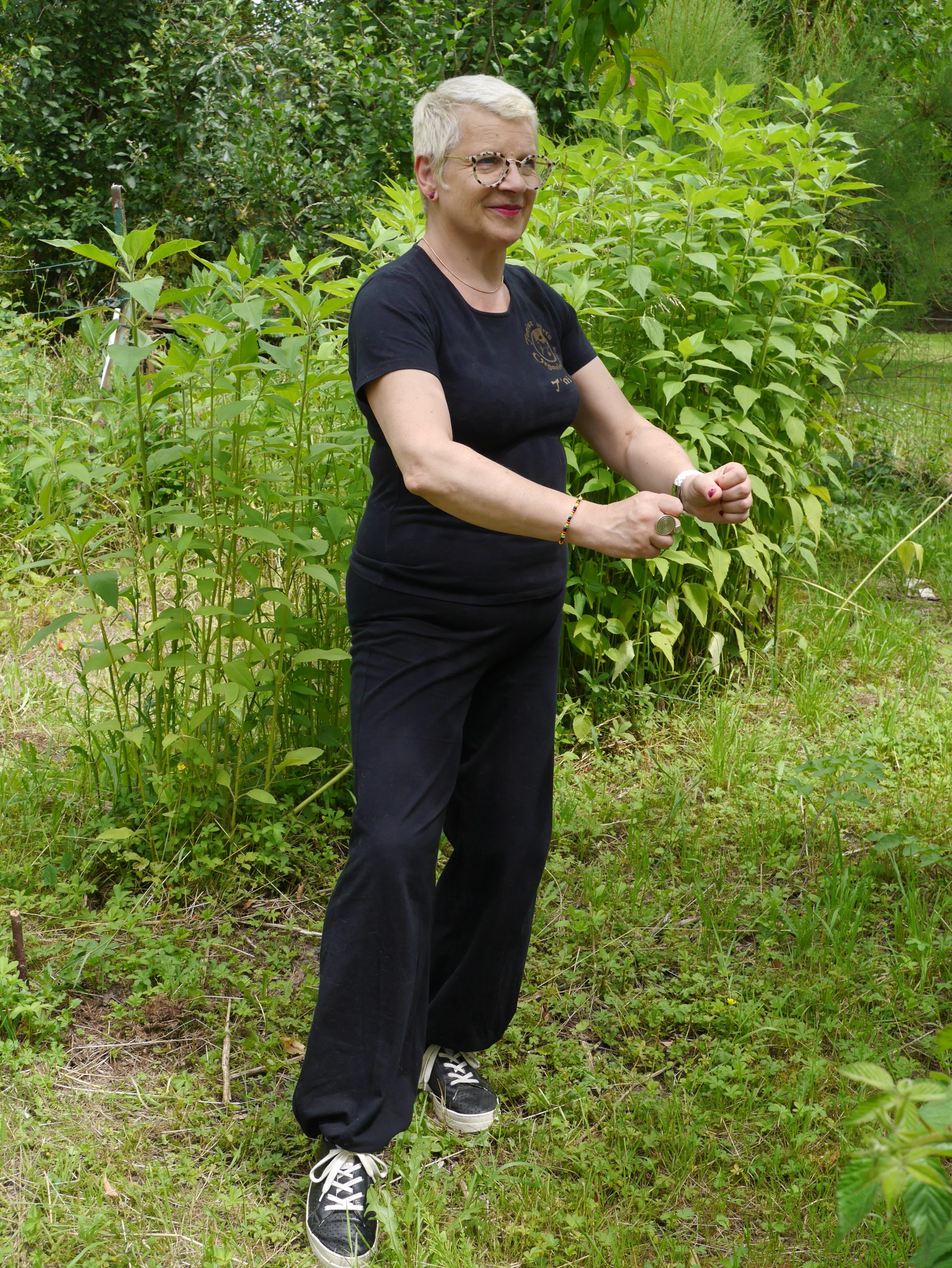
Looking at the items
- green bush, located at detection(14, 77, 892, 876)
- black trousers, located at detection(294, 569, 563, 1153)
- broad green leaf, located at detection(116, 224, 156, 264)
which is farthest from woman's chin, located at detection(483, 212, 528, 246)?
broad green leaf, located at detection(116, 224, 156, 264)

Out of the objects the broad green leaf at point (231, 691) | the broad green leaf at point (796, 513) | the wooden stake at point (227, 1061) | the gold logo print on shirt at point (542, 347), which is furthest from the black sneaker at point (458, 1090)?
the broad green leaf at point (796, 513)

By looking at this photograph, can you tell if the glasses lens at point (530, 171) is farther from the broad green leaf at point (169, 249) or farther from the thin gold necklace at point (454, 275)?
the broad green leaf at point (169, 249)

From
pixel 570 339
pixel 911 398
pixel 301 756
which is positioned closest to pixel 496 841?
pixel 301 756

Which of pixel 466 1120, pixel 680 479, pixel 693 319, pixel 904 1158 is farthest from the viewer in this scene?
pixel 693 319

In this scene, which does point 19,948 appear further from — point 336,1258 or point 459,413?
point 459,413

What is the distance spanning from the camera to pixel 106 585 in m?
2.64

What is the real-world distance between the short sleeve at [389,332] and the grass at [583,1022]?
147 cm

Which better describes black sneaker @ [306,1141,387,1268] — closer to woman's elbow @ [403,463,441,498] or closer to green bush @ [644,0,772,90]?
woman's elbow @ [403,463,441,498]

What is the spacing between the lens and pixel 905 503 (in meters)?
6.30

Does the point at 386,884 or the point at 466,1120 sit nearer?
the point at 386,884

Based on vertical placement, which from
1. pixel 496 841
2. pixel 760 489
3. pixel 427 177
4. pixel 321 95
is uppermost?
pixel 321 95

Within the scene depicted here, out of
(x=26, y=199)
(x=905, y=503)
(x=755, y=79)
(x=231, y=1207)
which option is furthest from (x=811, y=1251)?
(x=26, y=199)

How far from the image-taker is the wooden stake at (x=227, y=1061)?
2377mm

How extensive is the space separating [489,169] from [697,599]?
2199 millimetres
